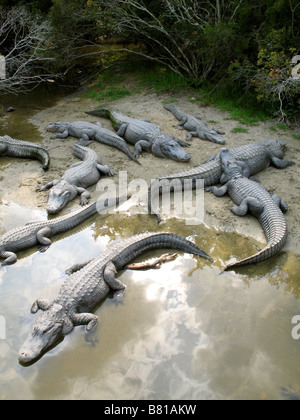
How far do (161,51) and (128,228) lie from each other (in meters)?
8.85

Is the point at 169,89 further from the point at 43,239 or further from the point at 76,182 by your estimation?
the point at 43,239

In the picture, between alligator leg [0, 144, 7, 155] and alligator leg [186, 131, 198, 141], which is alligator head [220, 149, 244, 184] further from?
alligator leg [0, 144, 7, 155]

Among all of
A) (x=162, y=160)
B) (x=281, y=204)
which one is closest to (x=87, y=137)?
(x=162, y=160)

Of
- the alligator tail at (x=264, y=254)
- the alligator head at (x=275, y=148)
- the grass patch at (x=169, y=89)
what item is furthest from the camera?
the grass patch at (x=169, y=89)

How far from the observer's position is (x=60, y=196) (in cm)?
570

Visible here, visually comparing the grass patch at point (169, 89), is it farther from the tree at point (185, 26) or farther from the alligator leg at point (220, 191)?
the alligator leg at point (220, 191)

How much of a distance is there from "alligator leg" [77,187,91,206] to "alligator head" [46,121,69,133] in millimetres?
3175

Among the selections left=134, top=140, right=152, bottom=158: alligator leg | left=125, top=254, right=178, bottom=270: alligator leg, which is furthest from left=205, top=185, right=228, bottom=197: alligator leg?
left=134, top=140, right=152, bottom=158: alligator leg

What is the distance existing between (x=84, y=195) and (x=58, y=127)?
3.54 meters

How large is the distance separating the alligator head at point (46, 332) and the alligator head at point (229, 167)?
12.5ft

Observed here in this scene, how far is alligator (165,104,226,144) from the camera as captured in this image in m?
7.73

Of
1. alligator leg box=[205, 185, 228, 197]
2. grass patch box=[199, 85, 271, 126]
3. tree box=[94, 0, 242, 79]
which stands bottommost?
alligator leg box=[205, 185, 228, 197]

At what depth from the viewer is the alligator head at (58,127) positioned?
8548 millimetres

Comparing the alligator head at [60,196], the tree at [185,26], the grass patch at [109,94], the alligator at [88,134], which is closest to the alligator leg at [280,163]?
the alligator at [88,134]
